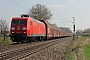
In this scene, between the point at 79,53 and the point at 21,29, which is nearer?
the point at 79,53

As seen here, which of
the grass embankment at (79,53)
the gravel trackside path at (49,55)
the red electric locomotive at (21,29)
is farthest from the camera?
the red electric locomotive at (21,29)

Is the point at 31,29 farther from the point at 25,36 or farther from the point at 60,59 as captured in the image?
the point at 60,59

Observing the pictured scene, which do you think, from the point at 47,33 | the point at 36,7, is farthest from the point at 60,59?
the point at 36,7

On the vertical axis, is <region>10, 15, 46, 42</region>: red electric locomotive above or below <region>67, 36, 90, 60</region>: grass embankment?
above

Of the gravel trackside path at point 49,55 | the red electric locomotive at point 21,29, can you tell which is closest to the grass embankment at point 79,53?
the gravel trackside path at point 49,55

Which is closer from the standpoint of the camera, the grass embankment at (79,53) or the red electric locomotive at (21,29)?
the grass embankment at (79,53)

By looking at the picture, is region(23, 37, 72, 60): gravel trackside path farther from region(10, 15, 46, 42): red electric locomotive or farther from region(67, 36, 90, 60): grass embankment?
region(10, 15, 46, 42): red electric locomotive

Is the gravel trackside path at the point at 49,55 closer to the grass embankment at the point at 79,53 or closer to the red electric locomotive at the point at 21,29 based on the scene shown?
the grass embankment at the point at 79,53

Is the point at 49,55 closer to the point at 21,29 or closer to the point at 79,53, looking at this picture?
the point at 79,53

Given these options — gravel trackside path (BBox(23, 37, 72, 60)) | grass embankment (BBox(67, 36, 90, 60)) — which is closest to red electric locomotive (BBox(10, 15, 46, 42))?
grass embankment (BBox(67, 36, 90, 60))

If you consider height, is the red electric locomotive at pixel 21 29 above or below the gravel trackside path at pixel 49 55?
above

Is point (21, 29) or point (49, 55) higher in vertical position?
point (21, 29)

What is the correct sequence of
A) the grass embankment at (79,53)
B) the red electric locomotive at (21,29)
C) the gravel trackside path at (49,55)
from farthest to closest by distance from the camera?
the red electric locomotive at (21,29) < the grass embankment at (79,53) < the gravel trackside path at (49,55)

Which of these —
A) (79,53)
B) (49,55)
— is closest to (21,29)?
(49,55)
